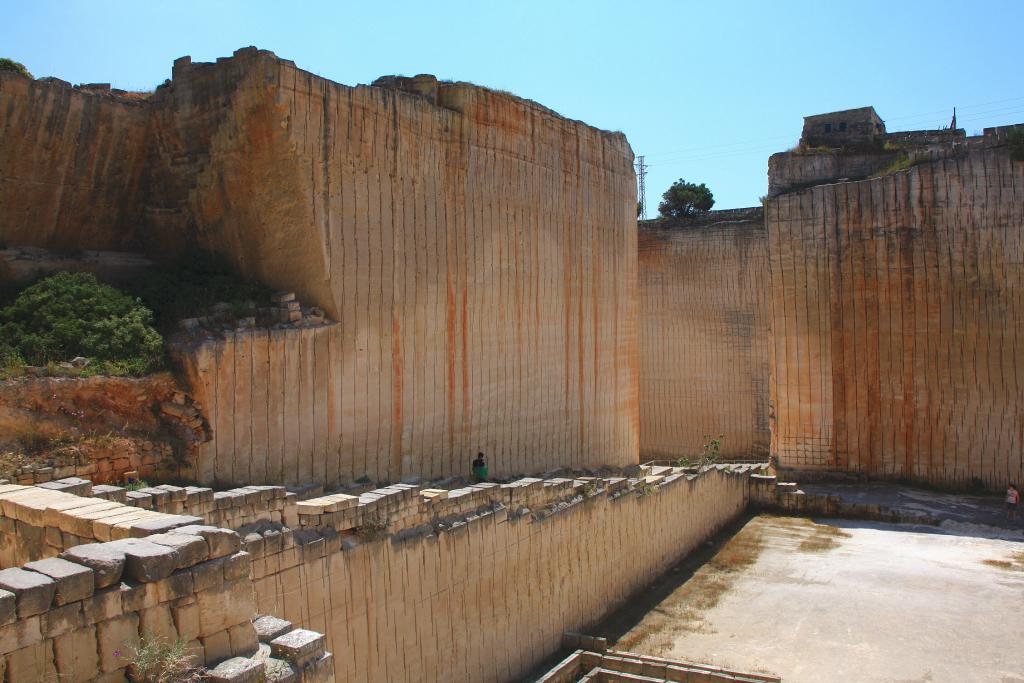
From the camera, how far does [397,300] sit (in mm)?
10766

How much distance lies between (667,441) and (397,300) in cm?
1539

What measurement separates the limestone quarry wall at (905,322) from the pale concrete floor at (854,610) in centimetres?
306

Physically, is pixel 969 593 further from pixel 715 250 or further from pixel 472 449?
pixel 715 250

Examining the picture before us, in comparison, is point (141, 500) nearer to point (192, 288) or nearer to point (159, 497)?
point (159, 497)

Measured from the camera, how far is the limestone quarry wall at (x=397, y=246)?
9.52 metres

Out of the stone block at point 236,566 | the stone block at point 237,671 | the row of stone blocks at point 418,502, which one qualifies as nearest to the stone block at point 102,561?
the stone block at point 236,566

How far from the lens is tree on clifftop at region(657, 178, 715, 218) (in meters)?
26.6

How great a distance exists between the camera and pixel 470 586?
28.1 ft

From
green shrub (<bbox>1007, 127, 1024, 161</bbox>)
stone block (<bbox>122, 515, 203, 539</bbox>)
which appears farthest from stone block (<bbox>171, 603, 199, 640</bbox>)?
green shrub (<bbox>1007, 127, 1024, 161</bbox>)

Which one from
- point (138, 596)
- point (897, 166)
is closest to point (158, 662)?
point (138, 596)

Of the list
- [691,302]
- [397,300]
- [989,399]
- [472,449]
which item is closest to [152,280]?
[397,300]

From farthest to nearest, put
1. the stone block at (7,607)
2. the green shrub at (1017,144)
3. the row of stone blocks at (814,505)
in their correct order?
the green shrub at (1017,144) < the row of stone blocks at (814,505) < the stone block at (7,607)

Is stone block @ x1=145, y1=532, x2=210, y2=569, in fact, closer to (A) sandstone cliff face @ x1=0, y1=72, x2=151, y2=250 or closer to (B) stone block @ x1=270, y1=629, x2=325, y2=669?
(B) stone block @ x1=270, y1=629, x2=325, y2=669

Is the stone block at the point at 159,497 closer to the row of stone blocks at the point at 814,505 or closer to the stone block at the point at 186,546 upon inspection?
the stone block at the point at 186,546
